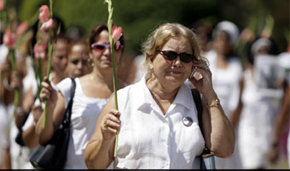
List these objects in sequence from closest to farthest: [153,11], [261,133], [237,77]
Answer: [237,77], [261,133], [153,11]

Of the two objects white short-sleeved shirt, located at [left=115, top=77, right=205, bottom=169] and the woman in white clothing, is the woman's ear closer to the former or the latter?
white short-sleeved shirt, located at [left=115, top=77, right=205, bottom=169]

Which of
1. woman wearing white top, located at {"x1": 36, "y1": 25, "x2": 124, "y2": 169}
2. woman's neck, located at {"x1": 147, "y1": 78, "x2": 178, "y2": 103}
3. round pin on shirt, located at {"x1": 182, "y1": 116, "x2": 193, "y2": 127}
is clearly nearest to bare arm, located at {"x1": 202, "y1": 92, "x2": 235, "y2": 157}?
round pin on shirt, located at {"x1": 182, "y1": 116, "x2": 193, "y2": 127}

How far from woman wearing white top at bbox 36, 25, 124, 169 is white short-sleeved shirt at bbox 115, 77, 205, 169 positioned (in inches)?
42.9

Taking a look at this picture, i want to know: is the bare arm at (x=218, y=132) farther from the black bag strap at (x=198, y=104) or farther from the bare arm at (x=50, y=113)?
the bare arm at (x=50, y=113)

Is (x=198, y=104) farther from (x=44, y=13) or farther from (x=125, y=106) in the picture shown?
(x=44, y=13)

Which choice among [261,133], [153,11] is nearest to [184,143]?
[261,133]

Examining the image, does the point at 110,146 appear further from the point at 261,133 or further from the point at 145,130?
the point at 261,133

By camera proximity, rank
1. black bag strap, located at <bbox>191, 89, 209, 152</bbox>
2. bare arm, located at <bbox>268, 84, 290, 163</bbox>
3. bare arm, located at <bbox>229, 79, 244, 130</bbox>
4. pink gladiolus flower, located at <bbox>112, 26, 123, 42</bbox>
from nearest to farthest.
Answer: pink gladiolus flower, located at <bbox>112, 26, 123, 42</bbox> < black bag strap, located at <bbox>191, 89, 209, 152</bbox> < bare arm, located at <bbox>268, 84, 290, 163</bbox> < bare arm, located at <bbox>229, 79, 244, 130</bbox>

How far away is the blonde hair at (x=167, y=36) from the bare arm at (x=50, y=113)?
109 cm

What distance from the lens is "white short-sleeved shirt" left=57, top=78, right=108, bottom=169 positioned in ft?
17.5

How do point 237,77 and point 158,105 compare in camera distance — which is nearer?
point 158,105

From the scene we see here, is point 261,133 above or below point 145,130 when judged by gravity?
below

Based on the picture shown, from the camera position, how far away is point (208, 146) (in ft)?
13.9

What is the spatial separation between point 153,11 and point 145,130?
16464 millimetres
